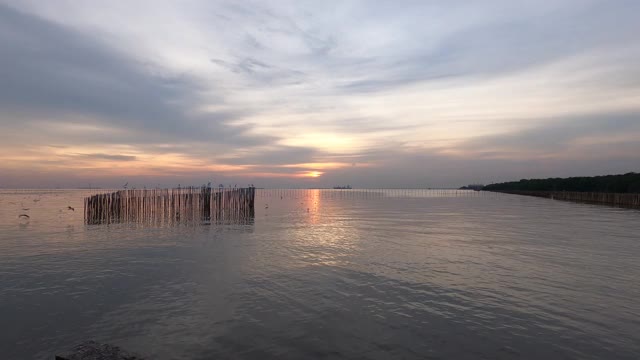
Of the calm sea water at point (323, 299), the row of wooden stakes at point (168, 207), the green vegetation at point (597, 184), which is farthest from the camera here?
the green vegetation at point (597, 184)

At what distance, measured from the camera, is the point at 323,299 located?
1049 centimetres

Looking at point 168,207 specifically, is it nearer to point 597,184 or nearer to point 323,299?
point 323,299

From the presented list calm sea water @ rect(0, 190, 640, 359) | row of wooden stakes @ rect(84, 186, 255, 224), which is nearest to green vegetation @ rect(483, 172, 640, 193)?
calm sea water @ rect(0, 190, 640, 359)

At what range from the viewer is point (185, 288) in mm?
11539

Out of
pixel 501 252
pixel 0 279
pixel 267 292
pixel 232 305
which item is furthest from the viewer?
pixel 501 252

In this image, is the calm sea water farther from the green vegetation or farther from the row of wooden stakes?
the green vegetation

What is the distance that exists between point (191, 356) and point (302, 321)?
2627mm

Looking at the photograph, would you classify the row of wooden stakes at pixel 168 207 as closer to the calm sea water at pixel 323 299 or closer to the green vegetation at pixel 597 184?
the calm sea water at pixel 323 299

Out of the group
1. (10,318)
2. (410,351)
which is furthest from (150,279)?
(410,351)

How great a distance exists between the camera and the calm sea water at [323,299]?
753 cm

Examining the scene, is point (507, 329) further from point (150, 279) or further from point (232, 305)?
point (150, 279)

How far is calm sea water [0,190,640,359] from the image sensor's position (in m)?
7.53

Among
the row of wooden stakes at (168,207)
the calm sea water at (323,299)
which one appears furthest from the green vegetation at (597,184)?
the row of wooden stakes at (168,207)

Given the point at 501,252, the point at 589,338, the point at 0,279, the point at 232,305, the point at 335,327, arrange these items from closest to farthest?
the point at 589,338, the point at 335,327, the point at 232,305, the point at 0,279, the point at 501,252
